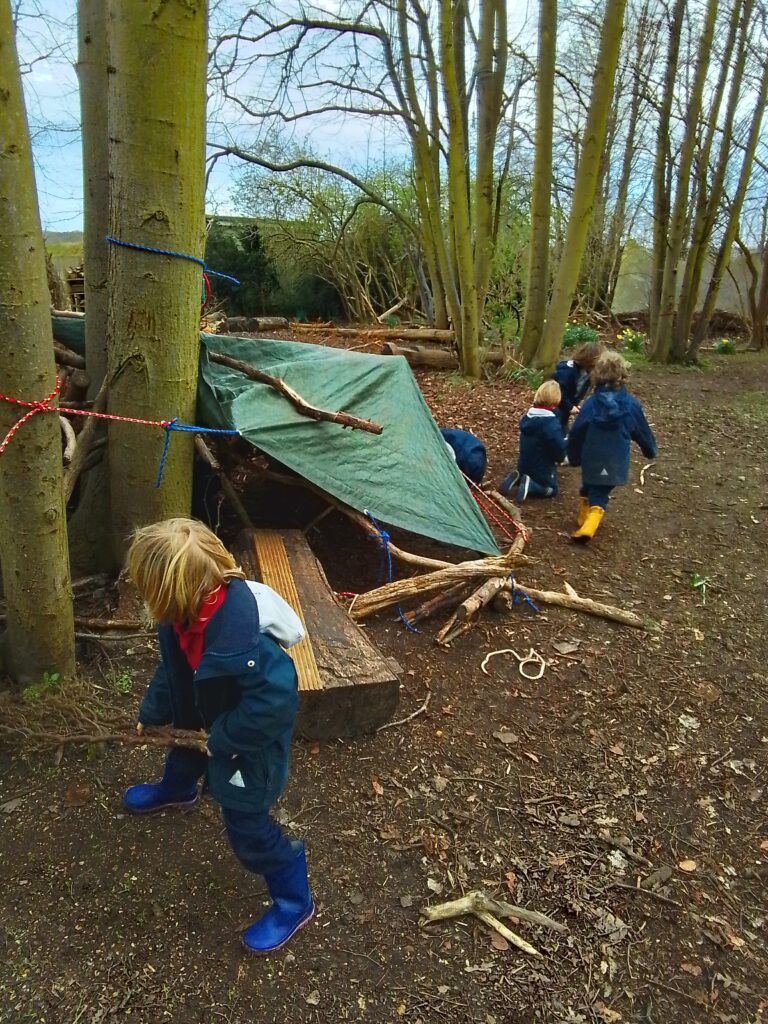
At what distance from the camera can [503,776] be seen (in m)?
3.21

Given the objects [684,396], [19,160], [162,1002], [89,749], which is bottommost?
[162,1002]

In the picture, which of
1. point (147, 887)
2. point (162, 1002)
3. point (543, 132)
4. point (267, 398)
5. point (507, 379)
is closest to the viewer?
point (162, 1002)

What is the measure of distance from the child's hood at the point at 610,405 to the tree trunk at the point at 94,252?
3.61m

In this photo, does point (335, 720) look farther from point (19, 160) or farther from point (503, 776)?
point (19, 160)

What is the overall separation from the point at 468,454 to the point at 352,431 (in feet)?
5.65

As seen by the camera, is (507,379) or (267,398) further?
(507,379)

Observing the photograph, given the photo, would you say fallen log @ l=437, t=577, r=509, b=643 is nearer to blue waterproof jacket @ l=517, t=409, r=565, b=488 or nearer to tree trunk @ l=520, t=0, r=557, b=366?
blue waterproof jacket @ l=517, t=409, r=565, b=488

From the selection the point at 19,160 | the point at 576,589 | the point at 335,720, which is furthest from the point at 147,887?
the point at 576,589

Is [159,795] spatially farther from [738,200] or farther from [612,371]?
[738,200]

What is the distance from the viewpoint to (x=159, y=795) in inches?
109

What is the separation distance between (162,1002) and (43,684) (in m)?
1.46

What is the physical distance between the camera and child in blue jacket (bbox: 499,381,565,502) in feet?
20.0

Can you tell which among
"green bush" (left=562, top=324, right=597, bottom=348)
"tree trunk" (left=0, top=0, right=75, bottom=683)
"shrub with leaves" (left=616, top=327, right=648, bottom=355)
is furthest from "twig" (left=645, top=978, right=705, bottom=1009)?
"green bush" (left=562, top=324, right=597, bottom=348)

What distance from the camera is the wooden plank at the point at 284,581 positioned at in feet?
10.4
